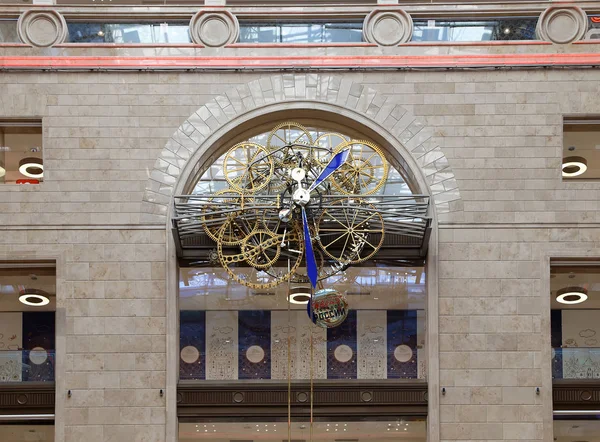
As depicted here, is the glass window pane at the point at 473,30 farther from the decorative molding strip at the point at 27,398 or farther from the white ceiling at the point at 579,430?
the decorative molding strip at the point at 27,398

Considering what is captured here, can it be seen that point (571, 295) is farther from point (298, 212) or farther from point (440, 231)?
point (298, 212)

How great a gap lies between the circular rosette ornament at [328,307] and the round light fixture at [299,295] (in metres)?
1.26

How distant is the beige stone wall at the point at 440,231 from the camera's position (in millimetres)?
20766

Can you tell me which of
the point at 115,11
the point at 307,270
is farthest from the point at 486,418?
the point at 115,11

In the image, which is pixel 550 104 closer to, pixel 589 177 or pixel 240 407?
pixel 589 177

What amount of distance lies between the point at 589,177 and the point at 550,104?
154 cm

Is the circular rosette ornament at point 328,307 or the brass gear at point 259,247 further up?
the brass gear at point 259,247

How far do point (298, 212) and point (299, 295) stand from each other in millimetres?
1954

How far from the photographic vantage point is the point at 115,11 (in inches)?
875

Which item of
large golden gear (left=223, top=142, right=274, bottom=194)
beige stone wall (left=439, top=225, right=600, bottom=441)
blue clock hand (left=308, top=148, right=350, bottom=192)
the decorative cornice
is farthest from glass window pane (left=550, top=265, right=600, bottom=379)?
large golden gear (left=223, top=142, right=274, bottom=194)

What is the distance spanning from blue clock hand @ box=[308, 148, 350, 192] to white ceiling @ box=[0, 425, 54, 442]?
21.2 feet

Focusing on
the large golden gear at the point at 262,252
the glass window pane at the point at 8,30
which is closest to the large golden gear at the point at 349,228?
the large golden gear at the point at 262,252

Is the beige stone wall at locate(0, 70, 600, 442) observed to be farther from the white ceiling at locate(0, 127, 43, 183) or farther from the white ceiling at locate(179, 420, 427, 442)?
the white ceiling at locate(179, 420, 427, 442)

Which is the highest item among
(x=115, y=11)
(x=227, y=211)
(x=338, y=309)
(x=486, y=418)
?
(x=115, y=11)
